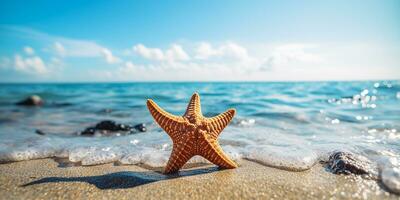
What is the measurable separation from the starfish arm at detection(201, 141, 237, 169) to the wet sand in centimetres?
9

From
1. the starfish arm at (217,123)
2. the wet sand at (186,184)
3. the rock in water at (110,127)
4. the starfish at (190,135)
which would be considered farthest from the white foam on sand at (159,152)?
the rock in water at (110,127)

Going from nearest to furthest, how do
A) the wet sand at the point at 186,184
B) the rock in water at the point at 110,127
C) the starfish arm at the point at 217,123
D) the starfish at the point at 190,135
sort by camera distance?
the wet sand at the point at 186,184
the starfish at the point at 190,135
the starfish arm at the point at 217,123
the rock in water at the point at 110,127

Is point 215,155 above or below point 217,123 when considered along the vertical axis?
below

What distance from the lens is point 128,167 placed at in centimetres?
382

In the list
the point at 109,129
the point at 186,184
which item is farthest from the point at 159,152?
the point at 109,129

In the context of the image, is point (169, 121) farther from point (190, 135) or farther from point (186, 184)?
point (186, 184)

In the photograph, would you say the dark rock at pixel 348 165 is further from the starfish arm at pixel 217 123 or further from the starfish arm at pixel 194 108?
the starfish arm at pixel 194 108

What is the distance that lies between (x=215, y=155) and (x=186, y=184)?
520 millimetres

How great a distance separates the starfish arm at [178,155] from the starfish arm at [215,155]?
7.6 inches

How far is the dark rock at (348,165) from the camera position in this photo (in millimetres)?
3226

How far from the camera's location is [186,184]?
119 inches

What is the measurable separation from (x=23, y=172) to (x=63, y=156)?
86 centimetres

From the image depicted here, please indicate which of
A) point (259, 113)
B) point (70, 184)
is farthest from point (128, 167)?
point (259, 113)

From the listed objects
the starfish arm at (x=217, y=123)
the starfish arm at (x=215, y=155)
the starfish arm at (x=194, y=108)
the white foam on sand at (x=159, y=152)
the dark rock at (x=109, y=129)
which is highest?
the starfish arm at (x=194, y=108)
